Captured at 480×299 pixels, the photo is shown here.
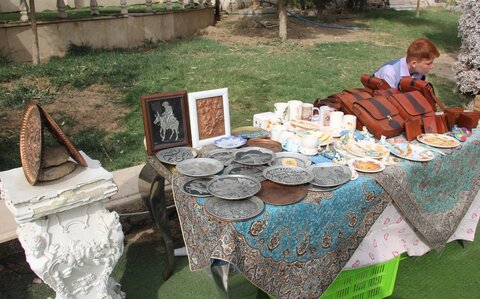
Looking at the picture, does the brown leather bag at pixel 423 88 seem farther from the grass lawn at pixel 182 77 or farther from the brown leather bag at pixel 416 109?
the grass lawn at pixel 182 77

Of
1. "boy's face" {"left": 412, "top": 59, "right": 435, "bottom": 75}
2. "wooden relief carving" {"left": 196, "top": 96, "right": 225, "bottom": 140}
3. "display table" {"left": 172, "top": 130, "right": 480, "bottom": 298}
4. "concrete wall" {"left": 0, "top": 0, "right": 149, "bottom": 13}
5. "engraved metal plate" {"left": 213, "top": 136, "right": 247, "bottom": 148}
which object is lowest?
"display table" {"left": 172, "top": 130, "right": 480, "bottom": 298}

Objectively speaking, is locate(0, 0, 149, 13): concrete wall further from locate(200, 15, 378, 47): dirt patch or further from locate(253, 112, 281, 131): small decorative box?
locate(253, 112, 281, 131): small decorative box

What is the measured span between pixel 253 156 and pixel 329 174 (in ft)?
1.46

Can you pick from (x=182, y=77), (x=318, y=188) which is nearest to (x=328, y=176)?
(x=318, y=188)

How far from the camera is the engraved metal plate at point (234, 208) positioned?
1769mm

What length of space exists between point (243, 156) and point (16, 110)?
4.43 metres

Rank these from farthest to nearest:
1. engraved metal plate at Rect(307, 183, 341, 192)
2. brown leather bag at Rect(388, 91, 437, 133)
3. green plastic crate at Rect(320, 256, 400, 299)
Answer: brown leather bag at Rect(388, 91, 437, 133) → green plastic crate at Rect(320, 256, 400, 299) → engraved metal plate at Rect(307, 183, 341, 192)

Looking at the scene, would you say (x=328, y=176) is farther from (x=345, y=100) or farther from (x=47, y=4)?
(x=47, y=4)

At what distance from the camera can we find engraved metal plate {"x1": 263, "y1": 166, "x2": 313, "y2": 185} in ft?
6.66

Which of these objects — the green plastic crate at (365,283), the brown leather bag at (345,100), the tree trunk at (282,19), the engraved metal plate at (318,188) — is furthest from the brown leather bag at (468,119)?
the tree trunk at (282,19)

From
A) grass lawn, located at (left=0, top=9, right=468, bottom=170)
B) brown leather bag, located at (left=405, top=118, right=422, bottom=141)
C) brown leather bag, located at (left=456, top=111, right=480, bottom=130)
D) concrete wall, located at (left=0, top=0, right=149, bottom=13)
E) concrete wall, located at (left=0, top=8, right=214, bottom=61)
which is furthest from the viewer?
concrete wall, located at (left=0, top=0, right=149, bottom=13)

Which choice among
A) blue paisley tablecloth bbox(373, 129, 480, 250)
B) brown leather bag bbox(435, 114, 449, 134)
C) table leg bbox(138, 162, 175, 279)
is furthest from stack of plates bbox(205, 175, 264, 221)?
brown leather bag bbox(435, 114, 449, 134)

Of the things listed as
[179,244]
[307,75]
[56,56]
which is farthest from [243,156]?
[56,56]

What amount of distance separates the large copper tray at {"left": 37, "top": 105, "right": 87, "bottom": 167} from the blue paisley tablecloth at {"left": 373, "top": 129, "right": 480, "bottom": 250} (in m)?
1.58
